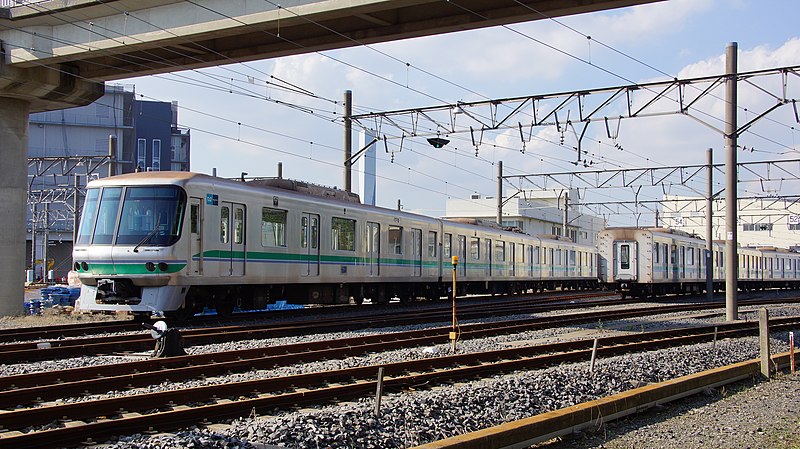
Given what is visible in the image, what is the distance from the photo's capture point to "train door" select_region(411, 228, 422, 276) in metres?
25.7

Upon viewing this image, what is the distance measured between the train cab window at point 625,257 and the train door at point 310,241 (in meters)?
16.9

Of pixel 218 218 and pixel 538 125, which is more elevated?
pixel 538 125

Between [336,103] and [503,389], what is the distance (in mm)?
17628

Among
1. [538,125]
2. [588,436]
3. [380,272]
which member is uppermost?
[538,125]

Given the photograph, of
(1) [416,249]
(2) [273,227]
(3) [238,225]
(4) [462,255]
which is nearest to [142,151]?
(4) [462,255]

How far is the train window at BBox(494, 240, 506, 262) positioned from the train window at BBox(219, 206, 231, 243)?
57.1ft

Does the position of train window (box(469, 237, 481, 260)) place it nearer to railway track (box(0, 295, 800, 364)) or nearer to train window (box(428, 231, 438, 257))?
train window (box(428, 231, 438, 257))

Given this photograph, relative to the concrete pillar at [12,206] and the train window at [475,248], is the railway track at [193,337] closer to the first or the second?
the concrete pillar at [12,206]

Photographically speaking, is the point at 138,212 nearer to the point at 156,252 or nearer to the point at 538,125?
the point at 156,252

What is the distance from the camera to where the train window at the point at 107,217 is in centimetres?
1587

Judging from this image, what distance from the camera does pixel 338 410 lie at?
8.06 m

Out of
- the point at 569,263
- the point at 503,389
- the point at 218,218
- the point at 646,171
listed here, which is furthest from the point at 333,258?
the point at 569,263

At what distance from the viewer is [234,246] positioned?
17250 mm

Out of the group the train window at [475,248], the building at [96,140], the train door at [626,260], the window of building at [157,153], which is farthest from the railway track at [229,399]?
the window of building at [157,153]
